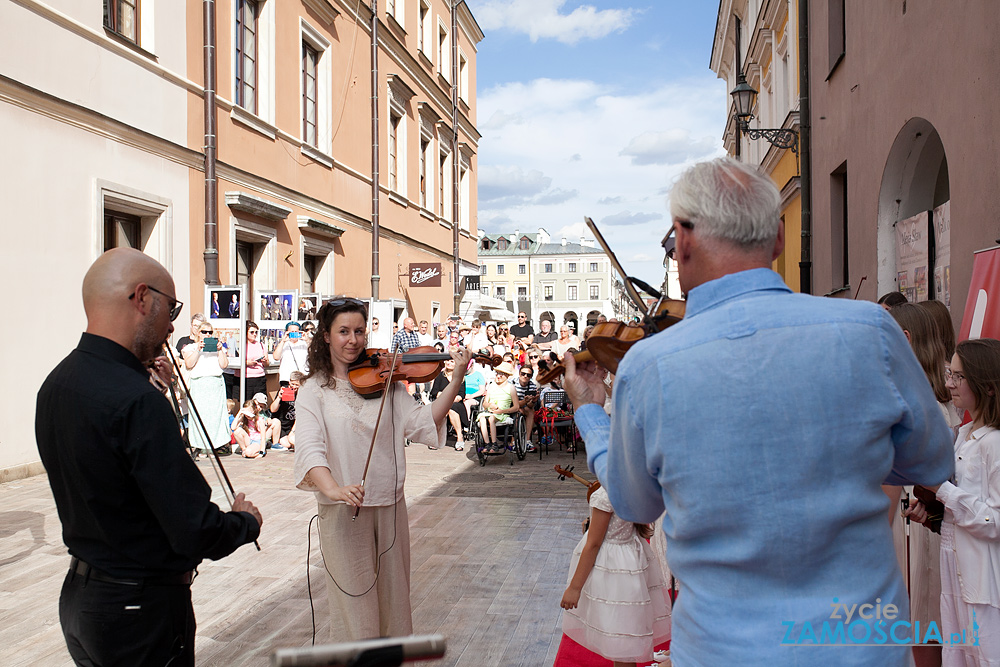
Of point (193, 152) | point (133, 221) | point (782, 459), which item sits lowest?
point (782, 459)

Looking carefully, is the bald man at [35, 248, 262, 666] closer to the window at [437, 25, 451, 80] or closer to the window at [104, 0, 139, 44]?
the window at [104, 0, 139, 44]

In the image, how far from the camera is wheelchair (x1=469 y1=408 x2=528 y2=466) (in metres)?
10.8

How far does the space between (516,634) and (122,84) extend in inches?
342

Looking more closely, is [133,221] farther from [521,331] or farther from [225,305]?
[521,331]

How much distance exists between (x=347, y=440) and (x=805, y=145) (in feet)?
34.0

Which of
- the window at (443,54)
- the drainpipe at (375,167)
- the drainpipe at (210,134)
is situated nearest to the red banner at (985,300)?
the drainpipe at (210,134)

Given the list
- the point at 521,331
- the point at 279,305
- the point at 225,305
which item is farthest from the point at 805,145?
the point at 225,305

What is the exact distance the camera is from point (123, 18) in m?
9.95

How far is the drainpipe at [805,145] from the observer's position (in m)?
11.3

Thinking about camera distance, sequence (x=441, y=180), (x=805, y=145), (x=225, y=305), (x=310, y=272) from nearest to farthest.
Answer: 1. (x=225, y=305)
2. (x=805, y=145)
3. (x=310, y=272)
4. (x=441, y=180)

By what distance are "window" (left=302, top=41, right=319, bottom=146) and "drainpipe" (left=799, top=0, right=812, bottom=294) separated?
8.87 metres

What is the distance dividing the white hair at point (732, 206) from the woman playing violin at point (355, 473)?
78.5 inches

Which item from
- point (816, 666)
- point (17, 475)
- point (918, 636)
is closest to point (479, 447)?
point (17, 475)

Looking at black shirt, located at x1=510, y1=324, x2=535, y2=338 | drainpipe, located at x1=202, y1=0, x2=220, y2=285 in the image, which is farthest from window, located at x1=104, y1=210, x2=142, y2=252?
black shirt, located at x1=510, y1=324, x2=535, y2=338
